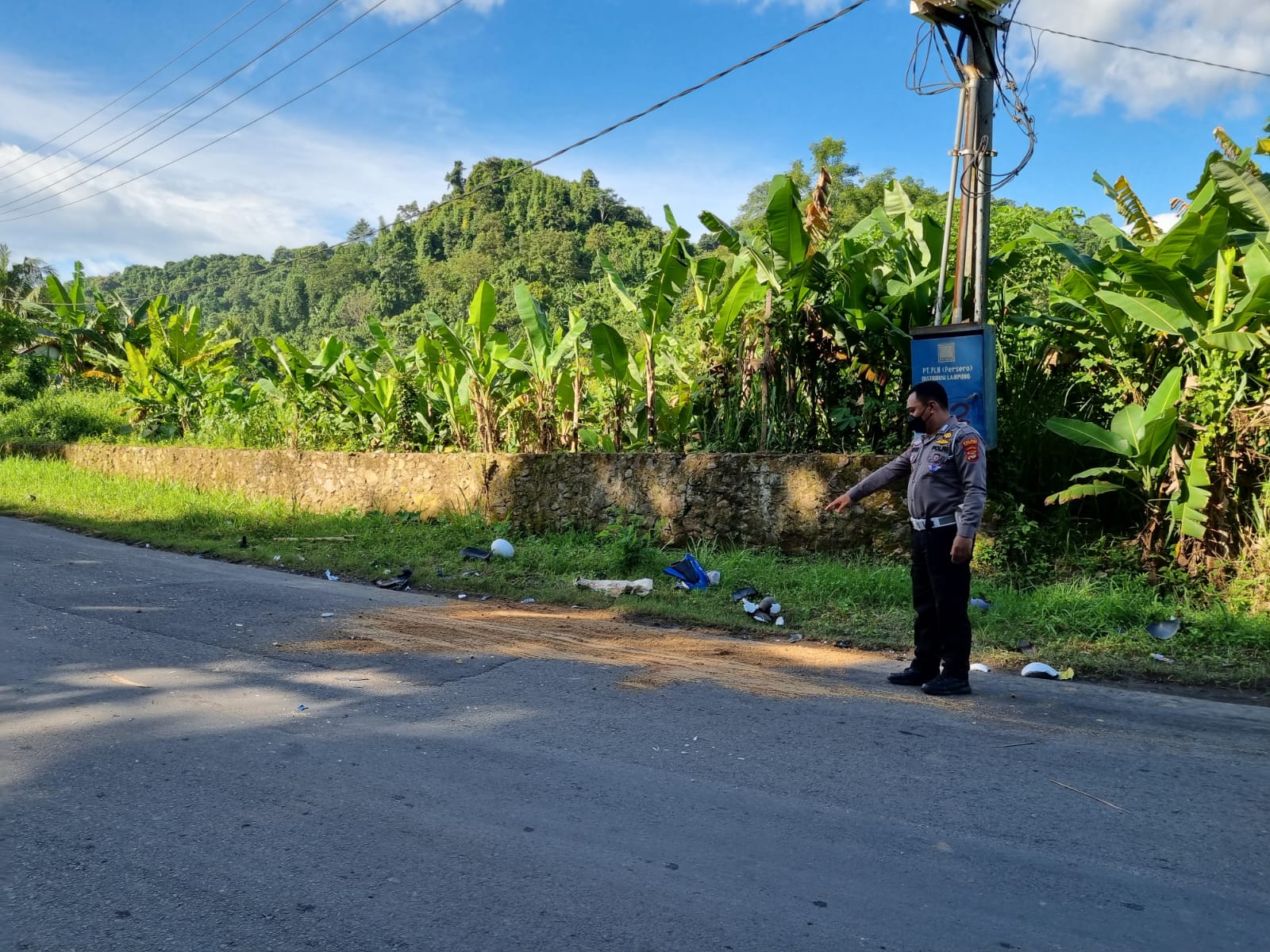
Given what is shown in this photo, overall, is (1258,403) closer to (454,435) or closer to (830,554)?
(830,554)

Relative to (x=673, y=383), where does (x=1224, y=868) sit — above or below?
below

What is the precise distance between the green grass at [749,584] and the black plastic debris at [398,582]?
0.39 feet

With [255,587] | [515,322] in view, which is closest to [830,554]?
[255,587]

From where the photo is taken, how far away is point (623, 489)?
10328mm

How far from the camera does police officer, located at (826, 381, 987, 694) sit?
17.3ft

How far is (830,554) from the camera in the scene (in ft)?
29.2

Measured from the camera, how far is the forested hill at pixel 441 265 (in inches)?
2158

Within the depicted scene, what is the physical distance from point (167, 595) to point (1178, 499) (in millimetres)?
8319

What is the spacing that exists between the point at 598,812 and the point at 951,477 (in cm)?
296

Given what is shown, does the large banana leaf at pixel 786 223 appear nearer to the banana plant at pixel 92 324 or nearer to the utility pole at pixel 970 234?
the utility pole at pixel 970 234

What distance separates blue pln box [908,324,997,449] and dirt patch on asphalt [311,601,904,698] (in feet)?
7.89

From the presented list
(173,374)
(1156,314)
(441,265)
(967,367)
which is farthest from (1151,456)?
(441,265)


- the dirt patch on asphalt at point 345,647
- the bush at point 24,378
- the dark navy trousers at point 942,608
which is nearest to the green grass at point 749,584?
the dark navy trousers at point 942,608

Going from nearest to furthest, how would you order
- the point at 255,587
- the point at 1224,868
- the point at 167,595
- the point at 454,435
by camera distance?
1. the point at 1224,868
2. the point at 167,595
3. the point at 255,587
4. the point at 454,435
